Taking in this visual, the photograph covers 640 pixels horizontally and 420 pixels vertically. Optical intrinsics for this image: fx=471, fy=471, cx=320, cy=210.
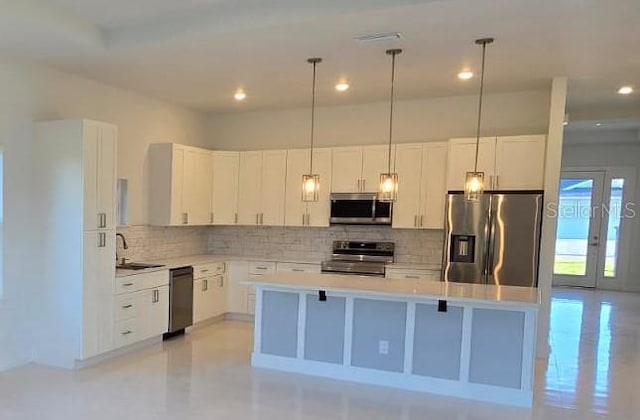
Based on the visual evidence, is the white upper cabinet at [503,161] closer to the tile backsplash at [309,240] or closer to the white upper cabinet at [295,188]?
the tile backsplash at [309,240]

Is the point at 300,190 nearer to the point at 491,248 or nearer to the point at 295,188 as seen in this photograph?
the point at 295,188

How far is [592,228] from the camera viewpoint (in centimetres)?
1000

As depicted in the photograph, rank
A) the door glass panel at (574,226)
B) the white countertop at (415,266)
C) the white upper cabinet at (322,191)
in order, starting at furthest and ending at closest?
the door glass panel at (574,226) → the white upper cabinet at (322,191) → the white countertop at (415,266)

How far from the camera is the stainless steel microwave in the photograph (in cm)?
588

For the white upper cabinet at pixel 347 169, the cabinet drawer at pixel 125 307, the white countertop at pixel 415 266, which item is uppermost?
the white upper cabinet at pixel 347 169

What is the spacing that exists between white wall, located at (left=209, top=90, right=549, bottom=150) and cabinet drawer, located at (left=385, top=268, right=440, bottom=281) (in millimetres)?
1672

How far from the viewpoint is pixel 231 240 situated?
23.0 ft

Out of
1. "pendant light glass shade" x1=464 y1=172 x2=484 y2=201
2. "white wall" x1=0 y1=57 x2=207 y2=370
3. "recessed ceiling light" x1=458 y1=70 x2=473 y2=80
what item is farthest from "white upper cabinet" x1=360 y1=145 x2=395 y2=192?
"white wall" x1=0 y1=57 x2=207 y2=370

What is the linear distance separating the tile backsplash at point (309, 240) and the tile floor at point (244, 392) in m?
1.72

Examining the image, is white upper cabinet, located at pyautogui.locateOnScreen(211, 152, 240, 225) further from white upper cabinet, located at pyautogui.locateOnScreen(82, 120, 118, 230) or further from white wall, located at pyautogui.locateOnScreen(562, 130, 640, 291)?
white wall, located at pyautogui.locateOnScreen(562, 130, 640, 291)

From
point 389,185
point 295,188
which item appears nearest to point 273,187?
point 295,188

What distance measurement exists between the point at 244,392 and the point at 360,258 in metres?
2.67

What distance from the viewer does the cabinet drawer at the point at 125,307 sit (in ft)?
15.7

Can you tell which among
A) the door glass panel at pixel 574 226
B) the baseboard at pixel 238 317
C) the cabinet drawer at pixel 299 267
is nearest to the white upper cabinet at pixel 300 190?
the cabinet drawer at pixel 299 267
